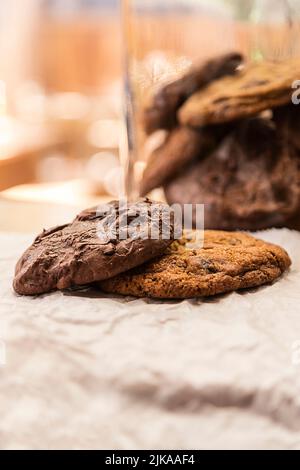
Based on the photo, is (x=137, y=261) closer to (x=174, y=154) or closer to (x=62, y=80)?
(x=174, y=154)

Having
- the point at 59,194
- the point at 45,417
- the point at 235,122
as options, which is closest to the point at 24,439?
the point at 45,417

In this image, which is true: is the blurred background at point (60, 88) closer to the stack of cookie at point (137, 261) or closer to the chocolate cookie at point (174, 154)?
the chocolate cookie at point (174, 154)

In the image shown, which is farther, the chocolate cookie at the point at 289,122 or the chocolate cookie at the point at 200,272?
the chocolate cookie at the point at 289,122

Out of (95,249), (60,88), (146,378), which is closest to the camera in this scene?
(146,378)

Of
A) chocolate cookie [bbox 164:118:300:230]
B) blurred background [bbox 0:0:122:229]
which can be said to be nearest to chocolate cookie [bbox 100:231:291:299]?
chocolate cookie [bbox 164:118:300:230]

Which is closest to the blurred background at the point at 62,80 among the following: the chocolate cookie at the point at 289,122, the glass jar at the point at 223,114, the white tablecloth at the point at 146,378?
the glass jar at the point at 223,114

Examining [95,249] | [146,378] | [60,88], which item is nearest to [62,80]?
[60,88]
